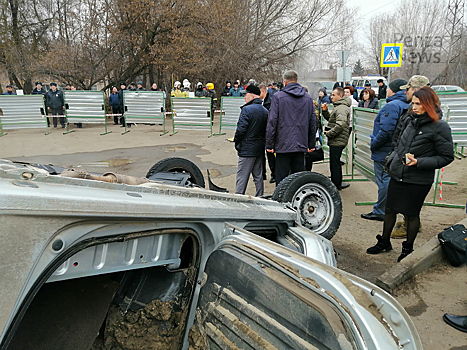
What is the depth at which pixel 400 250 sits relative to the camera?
4.49 meters

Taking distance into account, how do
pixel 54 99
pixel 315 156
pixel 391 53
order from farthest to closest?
pixel 54 99 → pixel 391 53 → pixel 315 156

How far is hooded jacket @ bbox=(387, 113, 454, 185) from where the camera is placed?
3682 mm

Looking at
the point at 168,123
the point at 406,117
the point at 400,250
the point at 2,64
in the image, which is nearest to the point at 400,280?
the point at 400,250

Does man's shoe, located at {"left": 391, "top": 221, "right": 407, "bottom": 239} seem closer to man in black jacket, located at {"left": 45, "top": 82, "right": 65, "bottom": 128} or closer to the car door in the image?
the car door

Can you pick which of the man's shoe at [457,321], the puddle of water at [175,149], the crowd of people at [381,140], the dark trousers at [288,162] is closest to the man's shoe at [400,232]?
the crowd of people at [381,140]

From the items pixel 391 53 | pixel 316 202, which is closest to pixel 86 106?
pixel 391 53

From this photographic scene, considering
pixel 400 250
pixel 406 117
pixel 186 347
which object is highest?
pixel 406 117

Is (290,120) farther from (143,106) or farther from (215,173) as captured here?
(143,106)

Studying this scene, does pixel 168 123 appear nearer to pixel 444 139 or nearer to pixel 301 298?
pixel 444 139

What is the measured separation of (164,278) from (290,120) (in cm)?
359

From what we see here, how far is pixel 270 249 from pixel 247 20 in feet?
70.0

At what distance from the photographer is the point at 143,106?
13.2 metres

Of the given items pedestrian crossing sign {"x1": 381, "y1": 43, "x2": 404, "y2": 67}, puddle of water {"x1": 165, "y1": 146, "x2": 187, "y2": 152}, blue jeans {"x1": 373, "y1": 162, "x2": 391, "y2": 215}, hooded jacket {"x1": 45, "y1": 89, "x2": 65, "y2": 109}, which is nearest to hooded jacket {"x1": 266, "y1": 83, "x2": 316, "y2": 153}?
blue jeans {"x1": 373, "y1": 162, "x2": 391, "y2": 215}

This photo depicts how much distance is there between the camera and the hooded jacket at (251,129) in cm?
554
